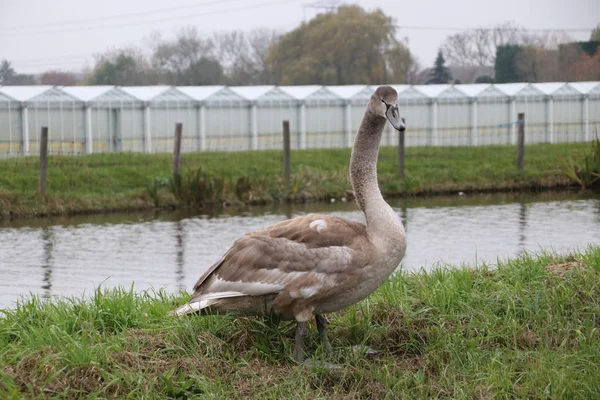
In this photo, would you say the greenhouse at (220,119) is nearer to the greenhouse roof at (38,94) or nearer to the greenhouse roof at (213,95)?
the greenhouse roof at (213,95)

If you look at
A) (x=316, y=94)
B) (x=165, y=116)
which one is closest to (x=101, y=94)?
(x=165, y=116)

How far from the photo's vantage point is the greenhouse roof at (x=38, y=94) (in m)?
34.8

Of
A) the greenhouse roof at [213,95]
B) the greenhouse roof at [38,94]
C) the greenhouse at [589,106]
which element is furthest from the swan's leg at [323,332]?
the greenhouse at [589,106]

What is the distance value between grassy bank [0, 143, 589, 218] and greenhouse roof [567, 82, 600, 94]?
15253 mm

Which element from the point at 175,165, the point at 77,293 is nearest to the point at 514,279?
the point at 77,293

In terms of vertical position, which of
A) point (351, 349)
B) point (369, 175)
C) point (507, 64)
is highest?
point (507, 64)

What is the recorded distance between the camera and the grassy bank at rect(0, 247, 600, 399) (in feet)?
17.1

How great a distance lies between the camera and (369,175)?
20.2ft

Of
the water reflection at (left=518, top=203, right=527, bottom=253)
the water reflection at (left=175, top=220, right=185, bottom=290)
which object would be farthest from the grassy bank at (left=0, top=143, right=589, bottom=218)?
the water reflection at (left=175, top=220, right=185, bottom=290)

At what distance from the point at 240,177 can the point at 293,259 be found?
1879 cm

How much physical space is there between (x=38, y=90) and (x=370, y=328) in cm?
3246

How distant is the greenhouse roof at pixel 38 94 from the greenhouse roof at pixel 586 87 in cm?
2664

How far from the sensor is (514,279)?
7535mm

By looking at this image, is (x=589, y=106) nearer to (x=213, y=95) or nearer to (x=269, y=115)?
(x=269, y=115)
